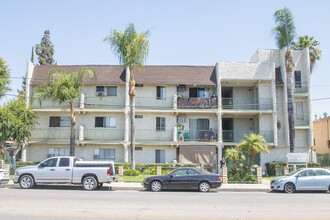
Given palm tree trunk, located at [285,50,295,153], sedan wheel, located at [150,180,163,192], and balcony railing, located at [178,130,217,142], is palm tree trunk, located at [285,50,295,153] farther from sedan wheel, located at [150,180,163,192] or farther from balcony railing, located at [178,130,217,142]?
sedan wheel, located at [150,180,163,192]

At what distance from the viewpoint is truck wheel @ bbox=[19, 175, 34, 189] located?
1661 centimetres

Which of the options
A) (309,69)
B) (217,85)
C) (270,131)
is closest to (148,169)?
(217,85)

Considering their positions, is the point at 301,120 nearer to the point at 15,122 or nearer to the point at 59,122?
the point at 59,122

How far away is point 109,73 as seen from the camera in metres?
29.9

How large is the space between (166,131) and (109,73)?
7.74 metres

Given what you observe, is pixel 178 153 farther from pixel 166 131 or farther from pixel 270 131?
pixel 270 131

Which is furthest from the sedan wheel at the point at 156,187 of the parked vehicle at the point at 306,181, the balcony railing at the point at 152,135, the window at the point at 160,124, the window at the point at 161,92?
the window at the point at 161,92

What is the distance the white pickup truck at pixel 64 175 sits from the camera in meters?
16.6

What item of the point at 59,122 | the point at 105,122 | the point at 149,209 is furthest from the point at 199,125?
the point at 149,209

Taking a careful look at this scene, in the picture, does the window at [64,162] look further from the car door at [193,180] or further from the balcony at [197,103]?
the balcony at [197,103]

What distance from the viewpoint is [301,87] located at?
29906 mm

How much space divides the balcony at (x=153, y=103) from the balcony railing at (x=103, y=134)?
295 centimetres

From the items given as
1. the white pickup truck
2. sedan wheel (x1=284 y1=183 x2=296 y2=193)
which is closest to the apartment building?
the white pickup truck

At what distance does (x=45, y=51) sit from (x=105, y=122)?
23757mm
